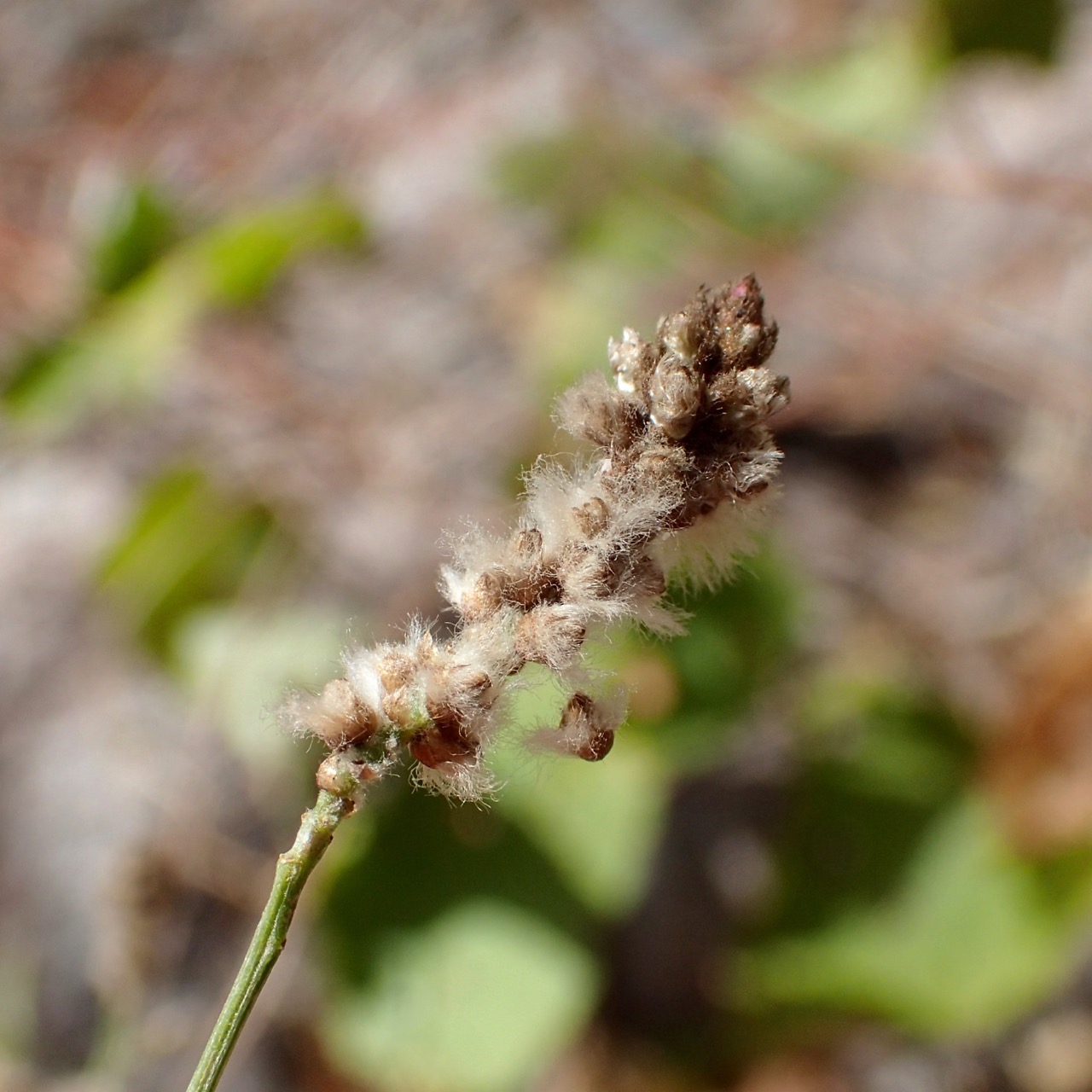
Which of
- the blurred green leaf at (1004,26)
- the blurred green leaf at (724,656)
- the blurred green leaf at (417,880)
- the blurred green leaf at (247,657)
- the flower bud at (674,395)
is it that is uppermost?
the blurred green leaf at (1004,26)

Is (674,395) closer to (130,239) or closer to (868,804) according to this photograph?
(868,804)

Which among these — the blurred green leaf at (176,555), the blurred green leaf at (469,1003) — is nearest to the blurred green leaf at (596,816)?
the blurred green leaf at (469,1003)

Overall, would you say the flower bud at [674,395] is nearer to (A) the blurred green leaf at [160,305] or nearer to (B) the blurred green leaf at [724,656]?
(B) the blurred green leaf at [724,656]

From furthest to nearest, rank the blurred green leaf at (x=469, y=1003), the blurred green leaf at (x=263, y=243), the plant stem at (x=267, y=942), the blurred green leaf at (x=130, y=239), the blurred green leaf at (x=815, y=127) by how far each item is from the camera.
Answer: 1. the blurred green leaf at (x=815, y=127)
2. the blurred green leaf at (x=130, y=239)
3. the blurred green leaf at (x=263, y=243)
4. the blurred green leaf at (x=469, y=1003)
5. the plant stem at (x=267, y=942)

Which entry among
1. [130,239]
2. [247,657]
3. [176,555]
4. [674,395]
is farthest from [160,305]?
[674,395]

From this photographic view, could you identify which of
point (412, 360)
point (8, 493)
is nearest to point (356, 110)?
point (412, 360)

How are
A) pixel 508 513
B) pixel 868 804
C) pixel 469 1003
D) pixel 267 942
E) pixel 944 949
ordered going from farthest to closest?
pixel 508 513 → pixel 868 804 → pixel 944 949 → pixel 469 1003 → pixel 267 942

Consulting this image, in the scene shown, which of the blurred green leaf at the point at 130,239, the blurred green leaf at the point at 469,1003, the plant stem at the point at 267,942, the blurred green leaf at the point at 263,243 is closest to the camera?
the plant stem at the point at 267,942
